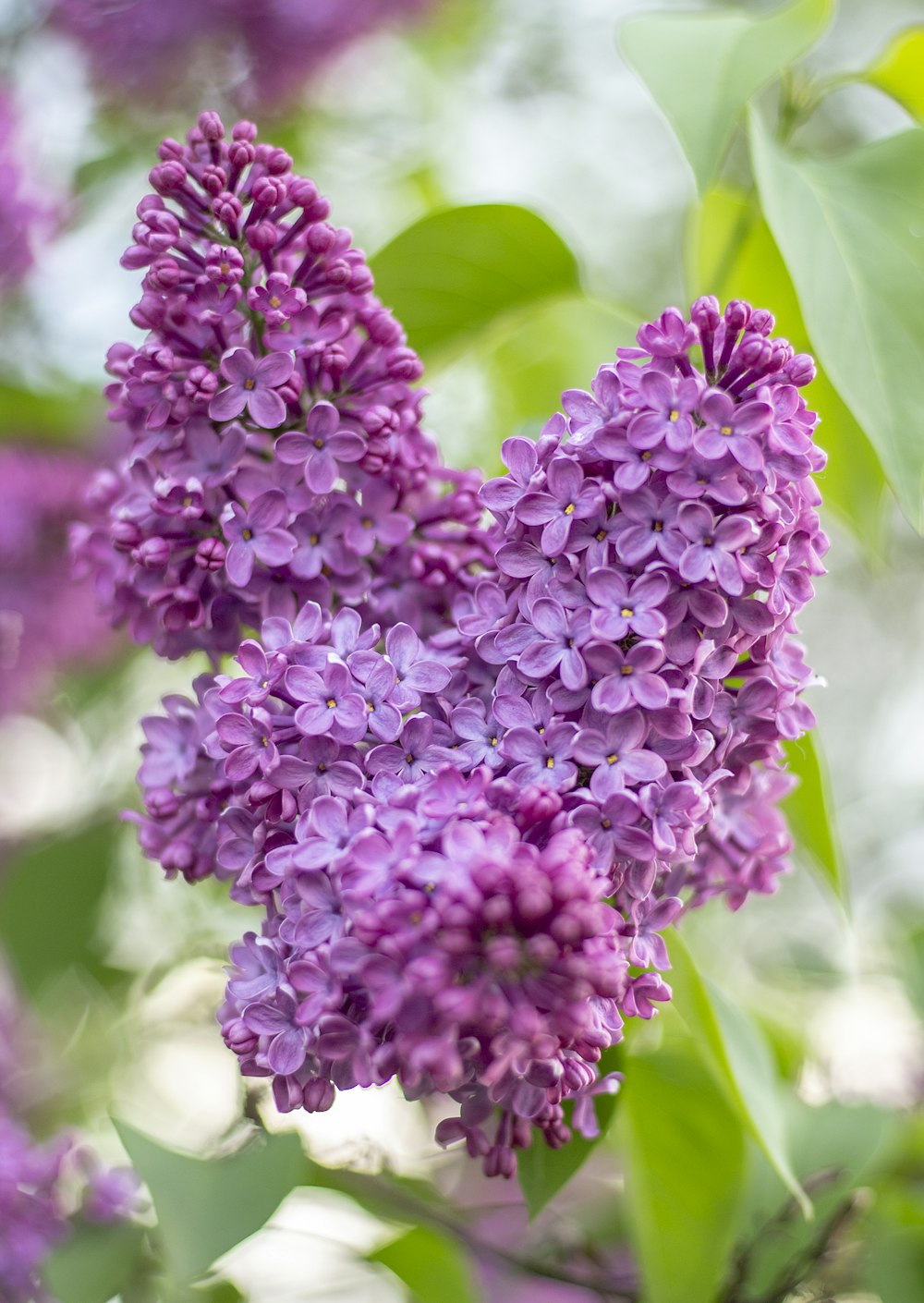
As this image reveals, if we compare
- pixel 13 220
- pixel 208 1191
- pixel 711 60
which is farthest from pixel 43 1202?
pixel 13 220

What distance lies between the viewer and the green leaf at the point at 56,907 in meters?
1.46

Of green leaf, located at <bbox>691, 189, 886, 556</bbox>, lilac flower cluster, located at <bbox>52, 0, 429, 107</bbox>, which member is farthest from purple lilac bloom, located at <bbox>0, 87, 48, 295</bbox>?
green leaf, located at <bbox>691, 189, 886, 556</bbox>

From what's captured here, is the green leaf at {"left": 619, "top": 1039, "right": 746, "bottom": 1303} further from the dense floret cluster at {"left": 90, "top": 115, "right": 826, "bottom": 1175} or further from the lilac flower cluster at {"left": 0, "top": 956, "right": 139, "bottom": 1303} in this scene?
the lilac flower cluster at {"left": 0, "top": 956, "right": 139, "bottom": 1303}

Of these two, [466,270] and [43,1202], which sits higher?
[466,270]

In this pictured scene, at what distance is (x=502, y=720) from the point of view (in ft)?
2.19

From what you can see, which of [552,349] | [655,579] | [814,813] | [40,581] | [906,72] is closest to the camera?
[655,579]

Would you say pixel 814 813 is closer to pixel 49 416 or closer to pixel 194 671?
pixel 194 671

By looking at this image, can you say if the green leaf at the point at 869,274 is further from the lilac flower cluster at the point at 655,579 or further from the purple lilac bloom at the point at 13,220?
the purple lilac bloom at the point at 13,220

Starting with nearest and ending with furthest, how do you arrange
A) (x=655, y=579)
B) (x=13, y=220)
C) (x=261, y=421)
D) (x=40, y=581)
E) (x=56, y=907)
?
1. (x=655, y=579)
2. (x=261, y=421)
3. (x=56, y=907)
4. (x=40, y=581)
5. (x=13, y=220)

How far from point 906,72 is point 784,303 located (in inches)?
9.9

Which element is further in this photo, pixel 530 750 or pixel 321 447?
pixel 321 447

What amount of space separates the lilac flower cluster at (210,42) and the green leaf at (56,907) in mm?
1044

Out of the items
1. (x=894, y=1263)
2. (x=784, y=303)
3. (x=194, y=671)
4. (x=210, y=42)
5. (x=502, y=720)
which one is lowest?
(x=894, y=1263)

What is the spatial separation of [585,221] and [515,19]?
1.57ft
